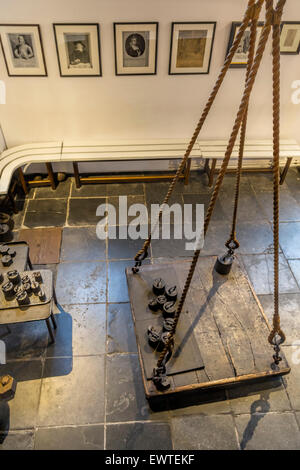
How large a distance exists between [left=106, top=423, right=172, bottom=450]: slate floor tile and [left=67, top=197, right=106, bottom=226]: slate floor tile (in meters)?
2.65

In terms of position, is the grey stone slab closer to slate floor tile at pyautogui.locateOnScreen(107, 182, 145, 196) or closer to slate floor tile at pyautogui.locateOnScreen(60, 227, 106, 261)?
slate floor tile at pyautogui.locateOnScreen(107, 182, 145, 196)

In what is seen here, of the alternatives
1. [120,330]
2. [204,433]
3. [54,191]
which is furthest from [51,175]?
[204,433]

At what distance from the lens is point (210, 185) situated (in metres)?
5.36

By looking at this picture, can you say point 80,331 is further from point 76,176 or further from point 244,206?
point 244,206

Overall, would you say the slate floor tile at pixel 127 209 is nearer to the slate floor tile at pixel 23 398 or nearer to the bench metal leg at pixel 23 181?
the bench metal leg at pixel 23 181

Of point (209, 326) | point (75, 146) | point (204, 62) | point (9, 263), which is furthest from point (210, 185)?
point (9, 263)

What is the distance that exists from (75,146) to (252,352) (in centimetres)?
372

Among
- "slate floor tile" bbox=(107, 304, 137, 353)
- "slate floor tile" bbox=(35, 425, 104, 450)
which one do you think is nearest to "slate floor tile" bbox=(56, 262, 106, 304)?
"slate floor tile" bbox=(107, 304, 137, 353)

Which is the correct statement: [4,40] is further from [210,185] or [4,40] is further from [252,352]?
[252,352]

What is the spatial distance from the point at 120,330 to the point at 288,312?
1.89 m

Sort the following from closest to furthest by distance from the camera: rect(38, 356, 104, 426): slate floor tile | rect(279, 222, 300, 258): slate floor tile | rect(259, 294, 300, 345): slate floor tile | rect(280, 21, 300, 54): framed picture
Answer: rect(38, 356, 104, 426): slate floor tile < rect(259, 294, 300, 345): slate floor tile < rect(280, 21, 300, 54): framed picture < rect(279, 222, 300, 258): slate floor tile

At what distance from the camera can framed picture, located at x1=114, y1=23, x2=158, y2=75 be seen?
13.5 ft

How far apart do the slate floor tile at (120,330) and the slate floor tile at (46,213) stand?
1638 millimetres

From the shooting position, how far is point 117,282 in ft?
13.1
